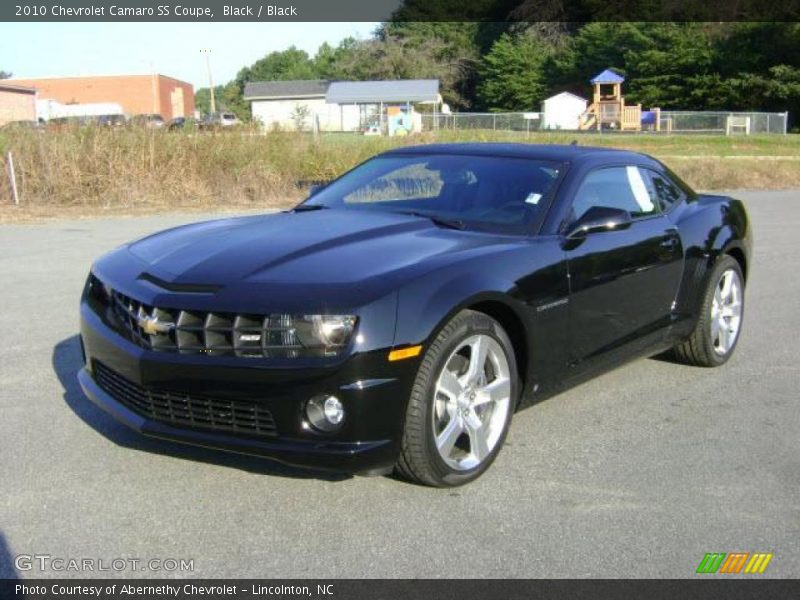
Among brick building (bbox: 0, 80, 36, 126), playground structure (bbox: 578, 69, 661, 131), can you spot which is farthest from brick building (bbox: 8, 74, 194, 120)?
playground structure (bbox: 578, 69, 661, 131)

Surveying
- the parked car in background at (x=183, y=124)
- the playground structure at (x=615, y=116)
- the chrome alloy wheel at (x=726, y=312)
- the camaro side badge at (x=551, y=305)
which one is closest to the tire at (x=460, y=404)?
the camaro side badge at (x=551, y=305)

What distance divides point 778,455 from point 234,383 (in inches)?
109

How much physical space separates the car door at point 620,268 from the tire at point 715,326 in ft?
1.65

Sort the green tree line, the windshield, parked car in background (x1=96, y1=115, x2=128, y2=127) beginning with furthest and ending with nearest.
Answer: the green tree line
parked car in background (x1=96, y1=115, x2=128, y2=127)
the windshield

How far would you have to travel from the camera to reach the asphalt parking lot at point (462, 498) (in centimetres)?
322

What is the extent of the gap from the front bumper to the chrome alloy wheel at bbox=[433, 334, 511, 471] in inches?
11.6

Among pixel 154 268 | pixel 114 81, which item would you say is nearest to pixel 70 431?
pixel 154 268

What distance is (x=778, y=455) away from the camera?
4.32 m

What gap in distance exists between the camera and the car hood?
3.67 m

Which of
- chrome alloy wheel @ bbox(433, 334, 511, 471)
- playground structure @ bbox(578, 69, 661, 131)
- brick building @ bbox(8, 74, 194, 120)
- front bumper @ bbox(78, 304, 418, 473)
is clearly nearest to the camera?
front bumper @ bbox(78, 304, 418, 473)

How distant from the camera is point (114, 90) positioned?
280ft

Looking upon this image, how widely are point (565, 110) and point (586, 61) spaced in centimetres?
1295

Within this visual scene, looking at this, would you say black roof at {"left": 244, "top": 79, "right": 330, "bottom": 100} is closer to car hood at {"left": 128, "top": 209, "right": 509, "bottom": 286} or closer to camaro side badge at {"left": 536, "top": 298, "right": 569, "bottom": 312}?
car hood at {"left": 128, "top": 209, "right": 509, "bottom": 286}
